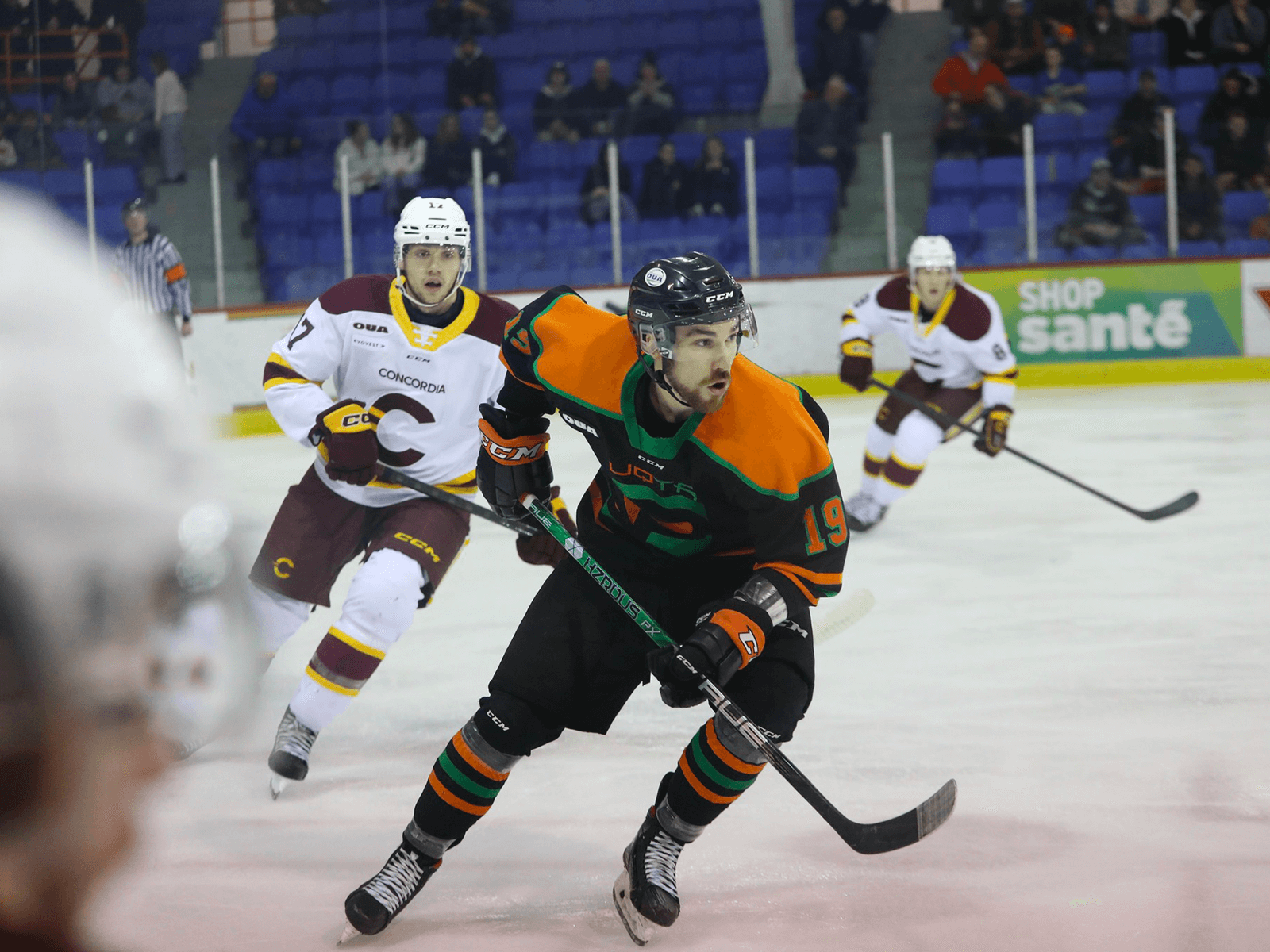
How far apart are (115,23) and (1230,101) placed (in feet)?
24.4

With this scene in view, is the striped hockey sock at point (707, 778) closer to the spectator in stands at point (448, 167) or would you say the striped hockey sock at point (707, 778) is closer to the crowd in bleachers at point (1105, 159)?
the spectator in stands at point (448, 167)

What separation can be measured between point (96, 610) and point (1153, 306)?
30.7 ft

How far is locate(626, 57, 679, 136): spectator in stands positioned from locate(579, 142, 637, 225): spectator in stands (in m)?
0.37

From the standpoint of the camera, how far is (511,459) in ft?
7.56

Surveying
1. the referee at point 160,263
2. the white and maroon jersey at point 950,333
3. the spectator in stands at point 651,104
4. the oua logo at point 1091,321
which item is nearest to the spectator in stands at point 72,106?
the referee at point 160,263

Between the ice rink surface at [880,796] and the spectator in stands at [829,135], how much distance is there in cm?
500

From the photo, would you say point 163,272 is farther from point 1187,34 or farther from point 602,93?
point 1187,34

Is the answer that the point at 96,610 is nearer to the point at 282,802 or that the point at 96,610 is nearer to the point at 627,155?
the point at 282,802

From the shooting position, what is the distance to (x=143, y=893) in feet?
7.10

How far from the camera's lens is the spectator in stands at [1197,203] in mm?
8922

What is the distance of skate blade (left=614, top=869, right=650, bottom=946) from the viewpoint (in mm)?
2031

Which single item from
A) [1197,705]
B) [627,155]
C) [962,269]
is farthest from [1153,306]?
[1197,705]

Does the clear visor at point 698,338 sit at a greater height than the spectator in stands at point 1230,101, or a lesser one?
lesser

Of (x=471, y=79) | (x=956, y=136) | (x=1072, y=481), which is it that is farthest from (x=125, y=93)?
(x=1072, y=481)
